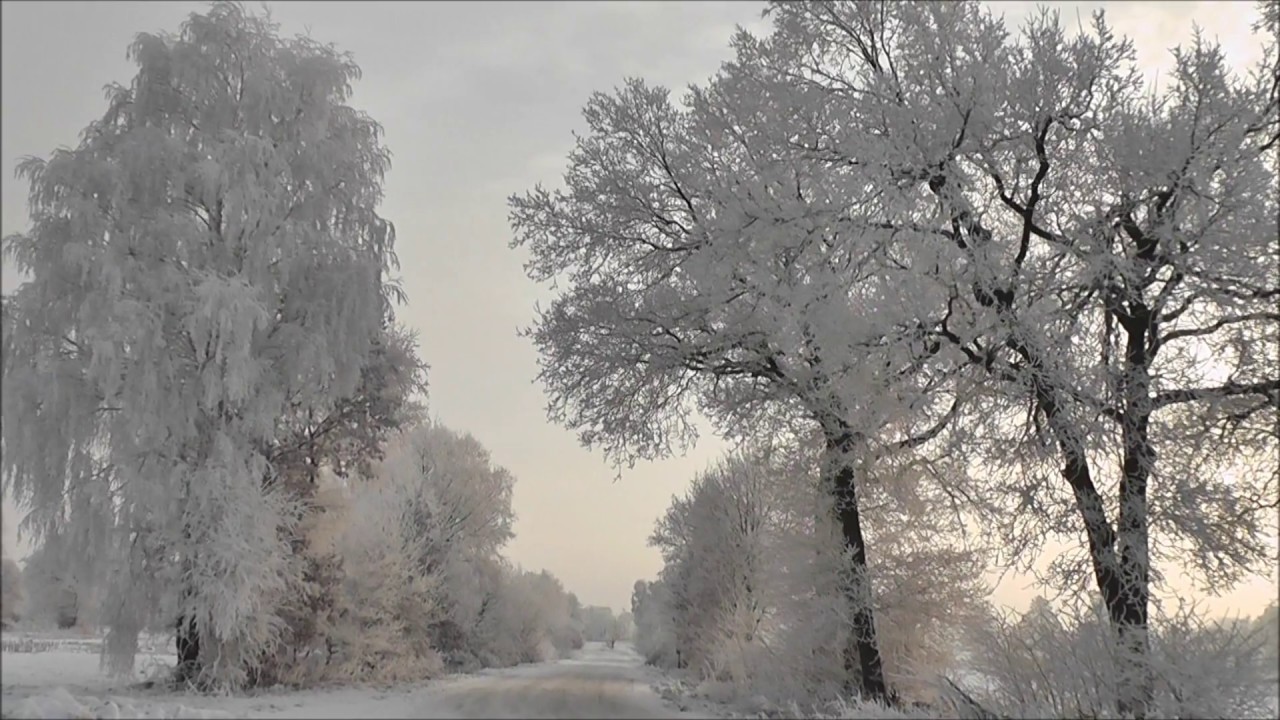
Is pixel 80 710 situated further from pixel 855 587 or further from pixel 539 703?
pixel 855 587

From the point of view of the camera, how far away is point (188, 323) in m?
12.1

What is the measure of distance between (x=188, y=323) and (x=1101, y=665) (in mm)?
11860

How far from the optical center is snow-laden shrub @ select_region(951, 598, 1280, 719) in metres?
7.10

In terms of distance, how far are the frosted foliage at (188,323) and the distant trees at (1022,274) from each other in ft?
21.4

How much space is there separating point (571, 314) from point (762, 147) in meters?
3.93

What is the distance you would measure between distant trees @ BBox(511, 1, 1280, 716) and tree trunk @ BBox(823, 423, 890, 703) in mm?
94

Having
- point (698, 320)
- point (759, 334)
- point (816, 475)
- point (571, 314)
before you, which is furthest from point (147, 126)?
point (816, 475)

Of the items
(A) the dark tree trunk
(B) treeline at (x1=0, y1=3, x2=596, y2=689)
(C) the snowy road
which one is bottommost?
(C) the snowy road

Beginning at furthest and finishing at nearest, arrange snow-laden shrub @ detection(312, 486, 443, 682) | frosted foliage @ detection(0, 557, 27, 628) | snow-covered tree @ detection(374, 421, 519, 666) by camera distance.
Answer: snow-covered tree @ detection(374, 421, 519, 666) < snow-laden shrub @ detection(312, 486, 443, 682) < frosted foliage @ detection(0, 557, 27, 628)

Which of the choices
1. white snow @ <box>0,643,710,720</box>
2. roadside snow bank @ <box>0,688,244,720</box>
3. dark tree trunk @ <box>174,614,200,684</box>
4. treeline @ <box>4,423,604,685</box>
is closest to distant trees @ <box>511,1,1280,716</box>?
white snow @ <box>0,643,710,720</box>

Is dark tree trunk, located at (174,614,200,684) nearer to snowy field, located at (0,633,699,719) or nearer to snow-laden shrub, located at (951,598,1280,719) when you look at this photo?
snowy field, located at (0,633,699,719)

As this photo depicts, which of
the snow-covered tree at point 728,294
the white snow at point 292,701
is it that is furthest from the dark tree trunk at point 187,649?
the snow-covered tree at point 728,294

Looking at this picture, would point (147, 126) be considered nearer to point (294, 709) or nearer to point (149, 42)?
Answer: point (149, 42)

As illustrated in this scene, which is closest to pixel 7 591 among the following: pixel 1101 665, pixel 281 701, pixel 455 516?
pixel 281 701
